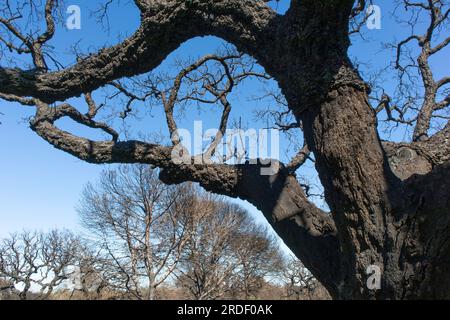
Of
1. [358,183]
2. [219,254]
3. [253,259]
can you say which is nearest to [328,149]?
[358,183]

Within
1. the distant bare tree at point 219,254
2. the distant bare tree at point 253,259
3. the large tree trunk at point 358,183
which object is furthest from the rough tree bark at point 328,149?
the distant bare tree at point 253,259

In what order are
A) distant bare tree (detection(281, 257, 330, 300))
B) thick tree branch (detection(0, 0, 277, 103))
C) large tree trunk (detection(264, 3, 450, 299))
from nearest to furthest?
large tree trunk (detection(264, 3, 450, 299)) < thick tree branch (detection(0, 0, 277, 103)) < distant bare tree (detection(281, 257, 330, 300))

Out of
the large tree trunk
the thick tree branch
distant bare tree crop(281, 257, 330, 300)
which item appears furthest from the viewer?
distant bare tree crop(281, 257, 330, 300)

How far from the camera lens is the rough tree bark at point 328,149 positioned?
3186mm

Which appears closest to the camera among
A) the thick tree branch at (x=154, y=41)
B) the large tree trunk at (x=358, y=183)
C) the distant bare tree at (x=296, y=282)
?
the large tree trunk at (x=358, y=183)

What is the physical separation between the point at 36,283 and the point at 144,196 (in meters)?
7.87

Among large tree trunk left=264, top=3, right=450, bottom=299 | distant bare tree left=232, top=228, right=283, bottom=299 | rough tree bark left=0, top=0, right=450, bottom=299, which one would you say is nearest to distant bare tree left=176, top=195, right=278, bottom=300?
distant bare tree left=232, top=228, right=283, bottom=299

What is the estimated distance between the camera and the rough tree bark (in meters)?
3.19

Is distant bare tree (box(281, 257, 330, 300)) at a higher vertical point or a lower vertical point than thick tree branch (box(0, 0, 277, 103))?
lower

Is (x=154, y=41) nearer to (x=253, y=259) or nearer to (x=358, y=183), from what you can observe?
(x=358, y=183)

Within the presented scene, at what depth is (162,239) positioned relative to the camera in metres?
24.0

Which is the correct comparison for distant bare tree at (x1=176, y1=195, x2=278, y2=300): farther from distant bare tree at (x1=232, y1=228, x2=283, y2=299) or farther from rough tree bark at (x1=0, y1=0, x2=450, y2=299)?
rough tree bark at (x1=0, y1=0, x2=450, y2=299)

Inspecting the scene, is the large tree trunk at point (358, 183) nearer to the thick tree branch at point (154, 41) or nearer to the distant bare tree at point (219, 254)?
the thick tree branch at point (154, 41)

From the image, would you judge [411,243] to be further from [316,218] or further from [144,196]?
[144,196]
